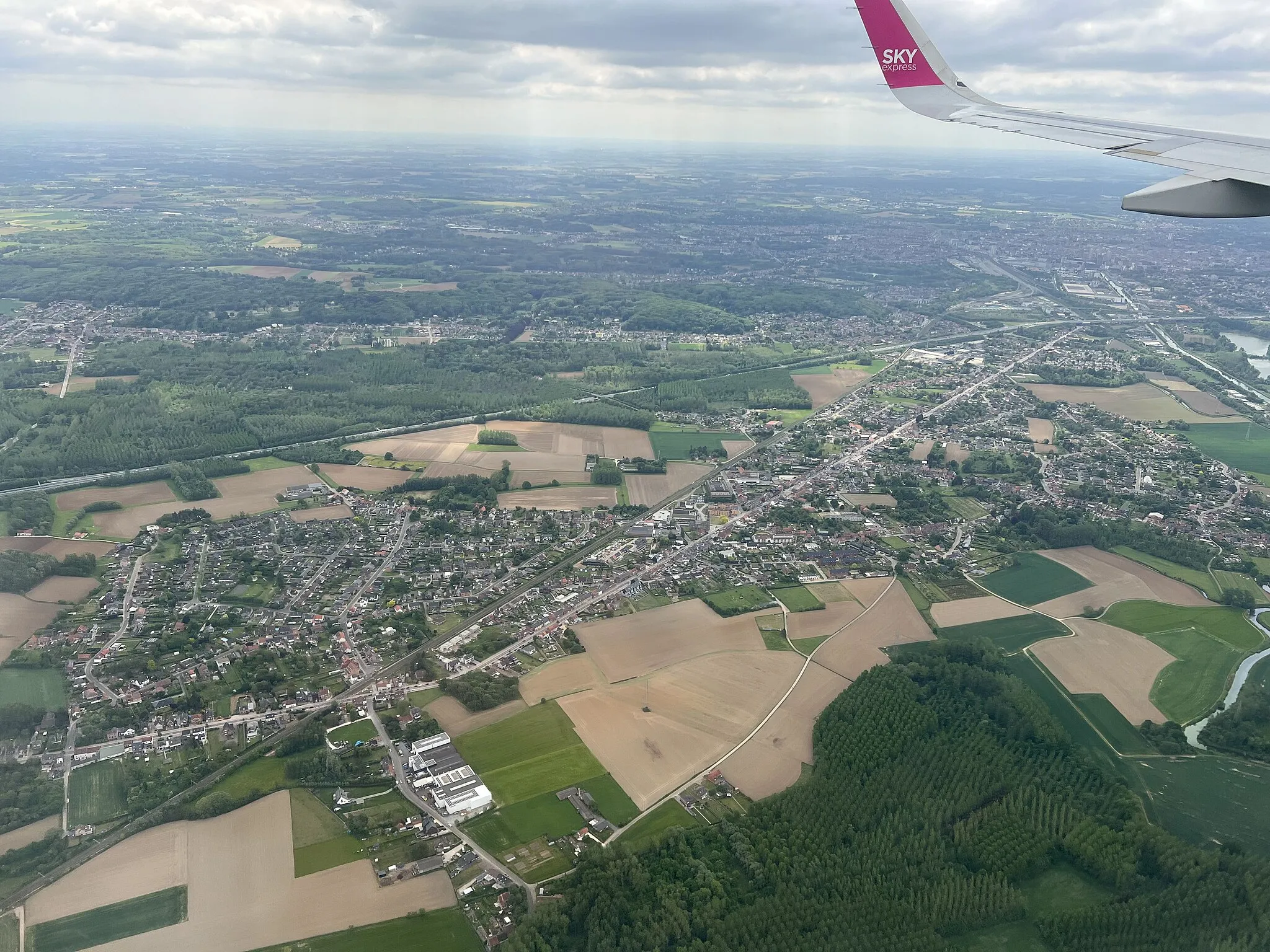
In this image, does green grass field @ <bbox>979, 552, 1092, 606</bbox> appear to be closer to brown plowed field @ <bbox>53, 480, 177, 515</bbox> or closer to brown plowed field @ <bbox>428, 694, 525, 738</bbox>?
brown plowed field @ <bbox>428, 694, 525, 738</bbox>

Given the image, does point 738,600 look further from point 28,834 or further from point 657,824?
point 28,834

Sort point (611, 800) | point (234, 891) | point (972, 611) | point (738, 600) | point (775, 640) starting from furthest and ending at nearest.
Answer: point (738, 600), point (972, 611), point (775, 640), point (611, 800), point (234, 891)

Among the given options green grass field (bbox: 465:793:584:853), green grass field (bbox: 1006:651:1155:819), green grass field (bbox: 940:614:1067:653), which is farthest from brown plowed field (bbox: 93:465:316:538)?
green grass field (bbox: 1006:651:1155:819)

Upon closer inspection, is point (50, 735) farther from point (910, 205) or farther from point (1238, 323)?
point (910, 205)

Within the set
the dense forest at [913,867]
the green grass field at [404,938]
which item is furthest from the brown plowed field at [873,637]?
the green grass field at [404,938]

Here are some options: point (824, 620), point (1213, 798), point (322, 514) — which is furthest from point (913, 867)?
point (322, 514)

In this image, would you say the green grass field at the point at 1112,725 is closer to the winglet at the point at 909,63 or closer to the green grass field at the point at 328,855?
the winglet at the point at 909,63
